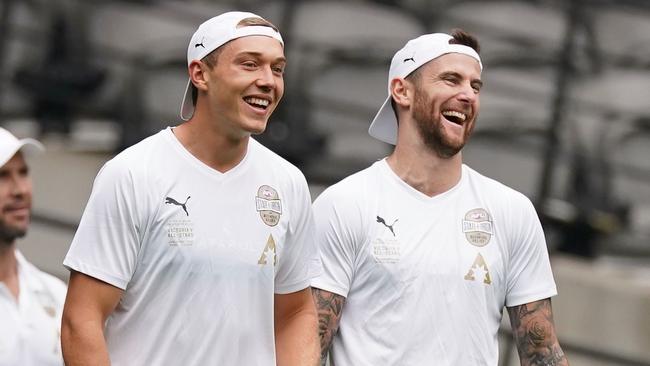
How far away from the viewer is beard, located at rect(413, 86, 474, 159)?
536 cm

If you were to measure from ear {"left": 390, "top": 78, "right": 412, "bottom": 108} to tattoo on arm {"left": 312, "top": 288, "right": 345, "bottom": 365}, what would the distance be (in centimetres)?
76

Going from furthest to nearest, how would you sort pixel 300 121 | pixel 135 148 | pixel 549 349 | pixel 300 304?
pixel 300 121, pixel 549 349, pixel 300 304, pixel 135 148

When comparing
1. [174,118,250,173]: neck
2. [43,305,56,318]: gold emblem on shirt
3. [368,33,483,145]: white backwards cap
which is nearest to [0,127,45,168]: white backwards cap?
[43,305,56,318]: gold emblem on shirt

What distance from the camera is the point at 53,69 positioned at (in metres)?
8.92

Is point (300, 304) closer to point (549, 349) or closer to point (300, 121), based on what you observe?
point (549, 349)

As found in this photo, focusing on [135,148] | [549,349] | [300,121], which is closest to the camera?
[135,148]

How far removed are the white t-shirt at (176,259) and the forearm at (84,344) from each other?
149 mm

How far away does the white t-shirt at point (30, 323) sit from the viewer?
6.05m

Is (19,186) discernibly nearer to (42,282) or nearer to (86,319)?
(42,282)

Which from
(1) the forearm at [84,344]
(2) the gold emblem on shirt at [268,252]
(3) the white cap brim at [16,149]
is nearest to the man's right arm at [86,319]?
(1) the forearm at [84,344]

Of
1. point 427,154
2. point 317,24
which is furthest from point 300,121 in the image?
point 427,154

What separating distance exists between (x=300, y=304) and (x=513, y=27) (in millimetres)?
4448

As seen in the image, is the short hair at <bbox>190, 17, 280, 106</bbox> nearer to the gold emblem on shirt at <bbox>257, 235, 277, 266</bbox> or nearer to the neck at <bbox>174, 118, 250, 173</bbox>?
the neck at <bbox>174, 118, 250, 173</bbox>

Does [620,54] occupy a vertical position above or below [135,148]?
above
